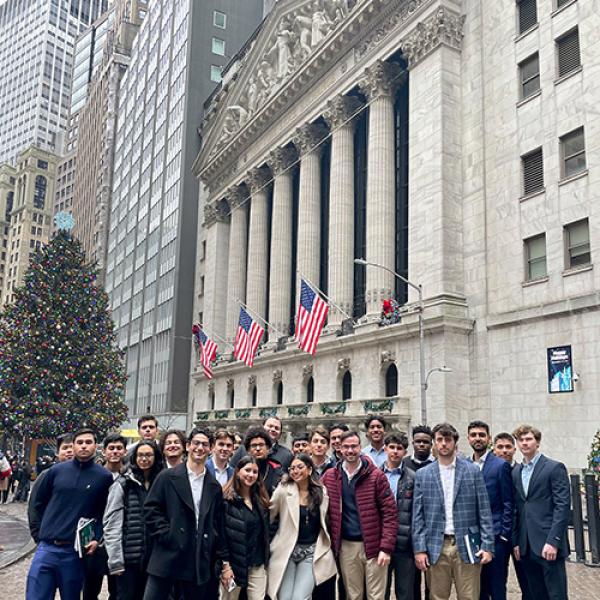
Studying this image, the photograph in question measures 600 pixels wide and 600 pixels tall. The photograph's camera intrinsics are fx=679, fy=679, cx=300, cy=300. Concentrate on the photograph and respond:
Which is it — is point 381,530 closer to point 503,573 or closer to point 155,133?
point 503,573

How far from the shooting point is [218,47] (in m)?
74.3

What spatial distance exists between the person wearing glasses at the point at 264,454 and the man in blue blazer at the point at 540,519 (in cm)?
322

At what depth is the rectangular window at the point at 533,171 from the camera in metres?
28.9

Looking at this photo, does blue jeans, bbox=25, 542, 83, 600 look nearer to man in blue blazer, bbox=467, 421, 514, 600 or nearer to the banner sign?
man in blue blazer, bbox=467, 421, 514, 600

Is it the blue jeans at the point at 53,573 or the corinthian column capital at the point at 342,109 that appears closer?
the blue jeans at the point at 53,573

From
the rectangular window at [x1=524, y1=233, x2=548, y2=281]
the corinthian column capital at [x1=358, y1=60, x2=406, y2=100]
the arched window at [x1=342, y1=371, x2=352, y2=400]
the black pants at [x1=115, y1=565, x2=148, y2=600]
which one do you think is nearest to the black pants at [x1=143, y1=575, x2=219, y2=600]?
the black pants at [x1=115, y1=565, x2=148, y2=600]

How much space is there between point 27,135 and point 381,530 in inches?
7428

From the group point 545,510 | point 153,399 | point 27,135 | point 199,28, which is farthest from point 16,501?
point 27,135

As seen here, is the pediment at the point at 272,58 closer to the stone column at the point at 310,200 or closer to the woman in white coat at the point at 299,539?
the stone column at the point at 310,200

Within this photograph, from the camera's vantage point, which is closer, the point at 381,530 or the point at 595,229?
the point at 381,530

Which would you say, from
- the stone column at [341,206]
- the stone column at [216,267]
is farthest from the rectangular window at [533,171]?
the stone column at [216,267]

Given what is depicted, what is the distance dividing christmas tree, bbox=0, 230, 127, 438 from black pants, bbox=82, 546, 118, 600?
2655 cm

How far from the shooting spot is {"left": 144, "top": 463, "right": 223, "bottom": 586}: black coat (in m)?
7.20

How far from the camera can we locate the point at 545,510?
336 inches
